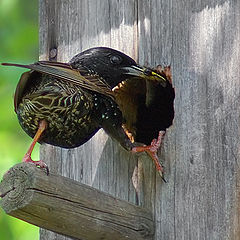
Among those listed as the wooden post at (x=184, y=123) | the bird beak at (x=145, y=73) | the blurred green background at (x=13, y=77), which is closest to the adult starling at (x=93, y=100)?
the bird beak at (x=145, y=73)

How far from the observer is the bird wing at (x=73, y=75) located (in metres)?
3.60

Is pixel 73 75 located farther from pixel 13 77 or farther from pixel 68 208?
pixel 13 77

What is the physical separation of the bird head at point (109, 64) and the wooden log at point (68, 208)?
0.65 m

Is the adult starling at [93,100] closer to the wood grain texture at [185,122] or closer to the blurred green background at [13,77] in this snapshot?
the wood grain texture at [185,122]

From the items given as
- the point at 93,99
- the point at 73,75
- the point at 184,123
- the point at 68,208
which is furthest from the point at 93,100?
the point at 68,208

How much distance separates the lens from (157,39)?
394cm

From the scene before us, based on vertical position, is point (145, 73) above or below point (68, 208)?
above

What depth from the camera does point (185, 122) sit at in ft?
12.2

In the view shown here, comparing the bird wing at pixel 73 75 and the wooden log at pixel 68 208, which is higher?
the bird wing at pixel 73 75

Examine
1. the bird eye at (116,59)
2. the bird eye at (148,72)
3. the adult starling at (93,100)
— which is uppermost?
the bird eye at (116,59)

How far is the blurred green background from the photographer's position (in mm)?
4969

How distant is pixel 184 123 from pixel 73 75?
539 millimetres

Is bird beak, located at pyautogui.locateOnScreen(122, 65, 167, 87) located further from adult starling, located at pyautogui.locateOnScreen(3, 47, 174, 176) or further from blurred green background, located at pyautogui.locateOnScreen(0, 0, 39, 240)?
blurred green background, located at pyautogui.locateOnScreen(0, 0, 39, 240)

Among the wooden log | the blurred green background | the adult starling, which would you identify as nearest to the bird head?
the adult starling
